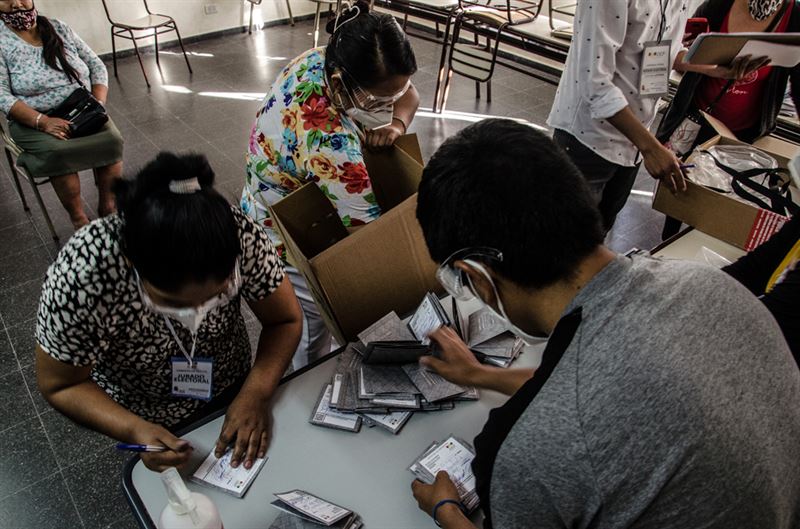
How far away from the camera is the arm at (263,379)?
1135mm

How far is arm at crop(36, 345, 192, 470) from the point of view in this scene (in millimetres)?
1076

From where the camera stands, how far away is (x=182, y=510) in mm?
883

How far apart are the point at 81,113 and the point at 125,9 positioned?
3.36 metres

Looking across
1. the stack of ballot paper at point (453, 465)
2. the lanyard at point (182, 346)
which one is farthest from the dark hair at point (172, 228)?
the stack of ballot paper at point (453, 465)

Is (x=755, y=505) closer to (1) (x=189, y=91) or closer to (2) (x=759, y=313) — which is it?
(2) (x=759, y=313)

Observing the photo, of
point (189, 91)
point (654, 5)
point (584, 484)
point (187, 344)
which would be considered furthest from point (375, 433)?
point (189, 91)

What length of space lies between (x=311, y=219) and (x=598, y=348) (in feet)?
3.28

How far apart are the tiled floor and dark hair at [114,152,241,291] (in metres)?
0.07

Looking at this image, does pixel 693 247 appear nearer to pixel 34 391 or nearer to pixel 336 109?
pixel 336 109

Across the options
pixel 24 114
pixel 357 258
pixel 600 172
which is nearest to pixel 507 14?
pixel 600 172

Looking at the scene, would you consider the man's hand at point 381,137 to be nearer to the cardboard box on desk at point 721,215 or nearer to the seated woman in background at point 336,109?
the seated woman in background at point 336,109

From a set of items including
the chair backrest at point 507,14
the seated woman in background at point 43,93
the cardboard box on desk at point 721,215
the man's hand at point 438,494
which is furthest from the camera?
the chair backrest at point 507,14

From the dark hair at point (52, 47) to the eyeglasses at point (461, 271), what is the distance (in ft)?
9.37

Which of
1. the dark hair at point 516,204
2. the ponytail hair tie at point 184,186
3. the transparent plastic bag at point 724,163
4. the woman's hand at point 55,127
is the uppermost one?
the dark hair at point 516,204
